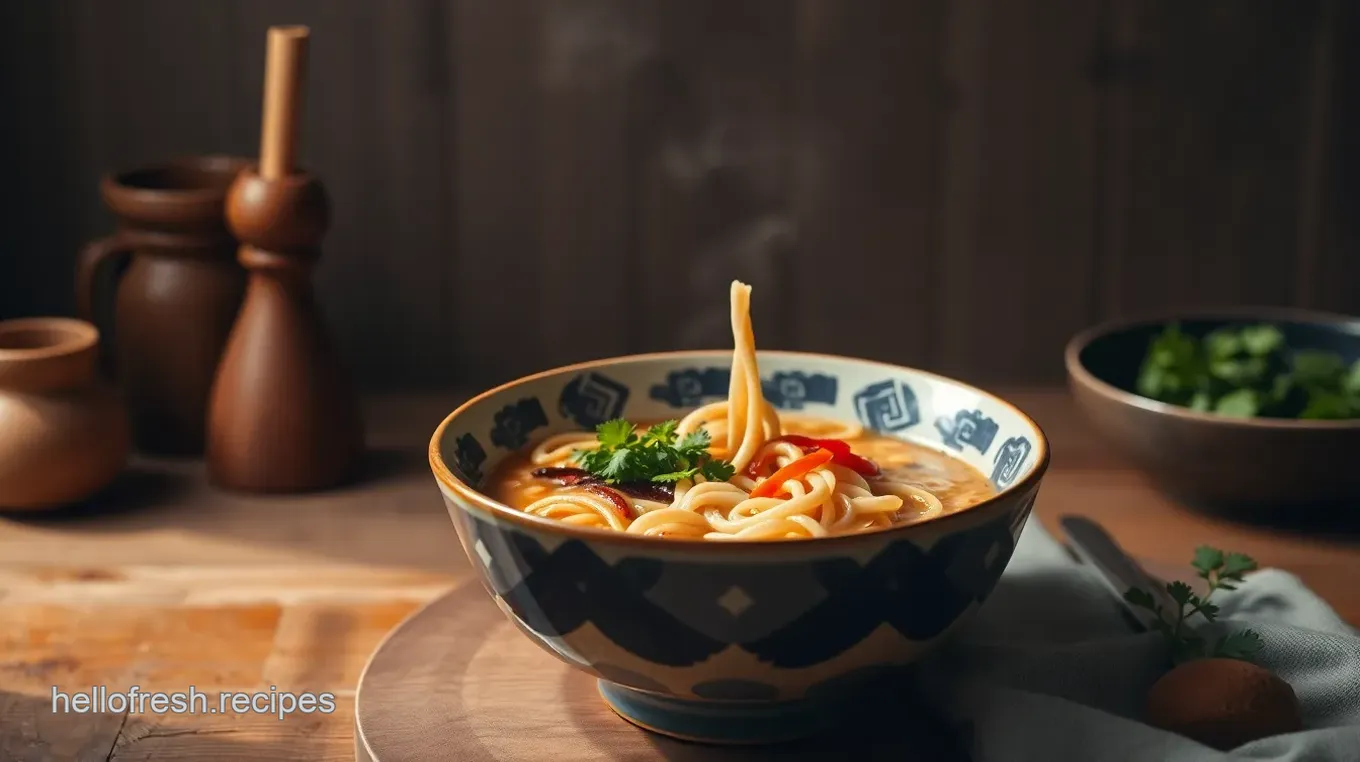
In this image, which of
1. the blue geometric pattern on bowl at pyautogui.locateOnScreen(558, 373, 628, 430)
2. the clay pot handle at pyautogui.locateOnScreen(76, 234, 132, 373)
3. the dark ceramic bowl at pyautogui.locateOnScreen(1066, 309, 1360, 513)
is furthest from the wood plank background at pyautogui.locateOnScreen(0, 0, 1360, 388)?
the blue geometric pattern on bowl at pyautogui.locateOnScreen(558, 373, 628, 430)

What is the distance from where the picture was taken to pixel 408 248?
231cm

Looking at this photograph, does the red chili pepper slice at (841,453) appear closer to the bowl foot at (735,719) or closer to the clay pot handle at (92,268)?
the bowl foot at (735,719)

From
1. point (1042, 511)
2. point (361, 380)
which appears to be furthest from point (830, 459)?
point (361, 380)

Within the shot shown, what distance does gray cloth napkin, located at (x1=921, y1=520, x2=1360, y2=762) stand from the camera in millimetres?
1090

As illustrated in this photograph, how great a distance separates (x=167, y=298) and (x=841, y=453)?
3.43 ft

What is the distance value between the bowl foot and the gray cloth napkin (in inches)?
4.1

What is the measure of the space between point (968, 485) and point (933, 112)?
1.09 meters

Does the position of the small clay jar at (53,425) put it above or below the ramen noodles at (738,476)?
below

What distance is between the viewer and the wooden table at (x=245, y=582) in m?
1.30

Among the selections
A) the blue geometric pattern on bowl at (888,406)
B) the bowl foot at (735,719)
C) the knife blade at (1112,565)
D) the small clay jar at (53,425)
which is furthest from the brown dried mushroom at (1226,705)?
the small clay jar at (53,425)

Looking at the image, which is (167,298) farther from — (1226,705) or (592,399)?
(1226,705)

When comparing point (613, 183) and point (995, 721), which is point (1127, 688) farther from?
point (613, 183)

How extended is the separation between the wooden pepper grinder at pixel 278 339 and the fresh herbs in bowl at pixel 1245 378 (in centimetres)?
102

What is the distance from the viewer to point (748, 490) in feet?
4.25
